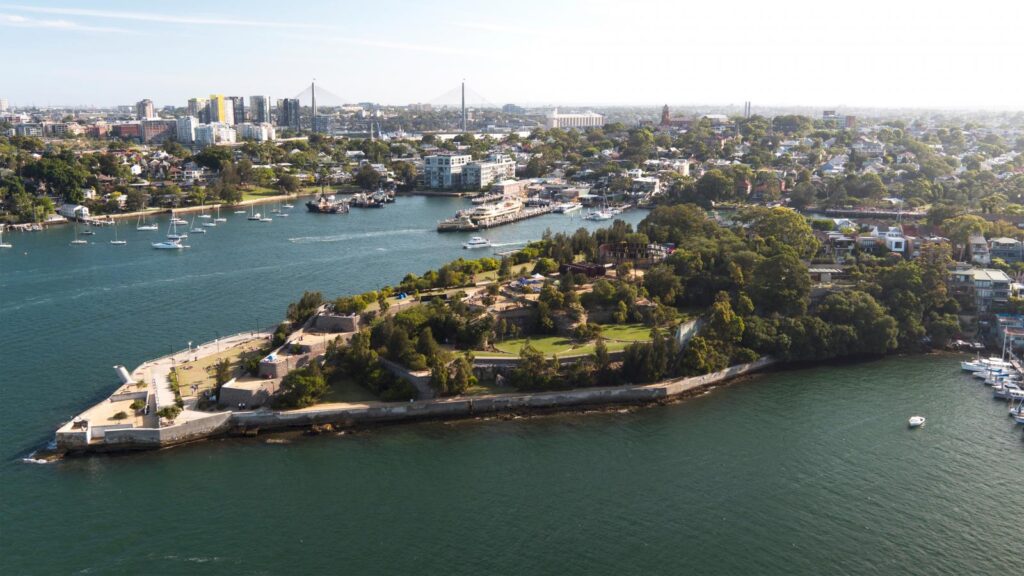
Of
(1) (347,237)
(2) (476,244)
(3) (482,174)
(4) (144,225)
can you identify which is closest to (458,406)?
(2) (476,244)

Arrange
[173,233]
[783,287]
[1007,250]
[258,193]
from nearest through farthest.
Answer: [783,287] < [1007,250] < [173,233] < [258,193]

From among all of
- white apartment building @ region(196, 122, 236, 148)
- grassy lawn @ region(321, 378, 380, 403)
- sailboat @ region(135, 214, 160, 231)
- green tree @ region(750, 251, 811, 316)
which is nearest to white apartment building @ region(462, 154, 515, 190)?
sailboat @ region(135, 214, 160, 231)

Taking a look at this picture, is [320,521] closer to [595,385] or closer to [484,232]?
[595,385]

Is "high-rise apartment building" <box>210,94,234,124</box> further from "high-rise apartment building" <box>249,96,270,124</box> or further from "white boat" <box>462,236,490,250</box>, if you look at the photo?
"white boat" <box>462,236,490,250</box>

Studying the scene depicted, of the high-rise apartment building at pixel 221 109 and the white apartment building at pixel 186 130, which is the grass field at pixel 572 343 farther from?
the high-rise apartment building at pixel 221 109

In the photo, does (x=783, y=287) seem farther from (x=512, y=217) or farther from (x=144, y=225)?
(x=144, y=225)

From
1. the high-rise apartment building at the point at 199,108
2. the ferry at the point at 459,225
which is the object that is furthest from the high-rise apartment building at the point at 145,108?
the ferry at the point at 459,225
